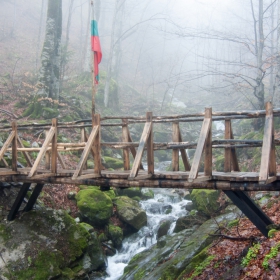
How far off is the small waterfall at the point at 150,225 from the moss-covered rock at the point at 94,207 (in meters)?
1.33

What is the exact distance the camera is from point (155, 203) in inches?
570

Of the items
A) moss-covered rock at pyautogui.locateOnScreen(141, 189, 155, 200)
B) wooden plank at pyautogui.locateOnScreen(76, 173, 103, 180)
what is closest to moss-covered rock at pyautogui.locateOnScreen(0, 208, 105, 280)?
wooden plank at pyautogui.locateOnScreen(76, 173, 103, 180)

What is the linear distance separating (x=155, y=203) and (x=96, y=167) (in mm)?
8430

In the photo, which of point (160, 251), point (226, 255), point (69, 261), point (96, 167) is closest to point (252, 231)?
point (226, 255)

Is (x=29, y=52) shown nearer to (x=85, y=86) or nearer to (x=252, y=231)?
(x=85, y=86)

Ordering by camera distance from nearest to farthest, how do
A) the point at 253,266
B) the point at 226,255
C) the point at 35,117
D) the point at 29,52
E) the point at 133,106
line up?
the point at 253,266 < the point at 226,255 < the point at 35,117 < the point at 133,106 < the point at 29,52

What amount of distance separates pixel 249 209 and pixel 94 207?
22.1 ft

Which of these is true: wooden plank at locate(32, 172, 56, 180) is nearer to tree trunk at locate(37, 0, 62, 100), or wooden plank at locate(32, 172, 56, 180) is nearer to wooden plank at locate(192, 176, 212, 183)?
wooden plank at locate(192, 176, 212, 183)

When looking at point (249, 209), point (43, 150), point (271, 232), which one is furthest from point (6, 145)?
point (271, 232)

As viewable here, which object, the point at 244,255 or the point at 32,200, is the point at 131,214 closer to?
the point at 32,200

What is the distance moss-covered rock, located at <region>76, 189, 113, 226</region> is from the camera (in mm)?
11216

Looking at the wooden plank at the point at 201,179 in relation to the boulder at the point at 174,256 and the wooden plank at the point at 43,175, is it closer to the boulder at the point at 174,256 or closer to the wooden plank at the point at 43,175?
the boulder at the point at 174,256

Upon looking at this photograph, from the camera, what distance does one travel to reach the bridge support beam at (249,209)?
5855 millimetres

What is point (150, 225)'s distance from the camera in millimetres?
12602
